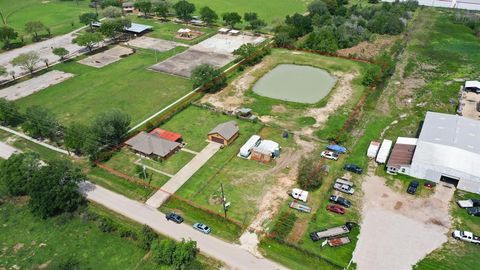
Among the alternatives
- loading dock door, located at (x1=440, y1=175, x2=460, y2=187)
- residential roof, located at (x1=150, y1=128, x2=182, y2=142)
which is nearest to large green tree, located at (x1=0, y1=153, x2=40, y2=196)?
residential roof, located at (x1=150, y1=128, x2=182, y2=142)

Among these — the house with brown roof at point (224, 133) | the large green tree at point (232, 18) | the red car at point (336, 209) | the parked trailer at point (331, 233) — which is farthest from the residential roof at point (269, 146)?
the large green tree at point (232, 18)

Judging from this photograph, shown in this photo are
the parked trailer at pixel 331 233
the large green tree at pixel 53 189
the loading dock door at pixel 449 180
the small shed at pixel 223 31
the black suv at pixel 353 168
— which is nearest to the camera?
the parked trailer at pixel 331 233

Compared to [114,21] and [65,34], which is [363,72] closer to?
[114,21]

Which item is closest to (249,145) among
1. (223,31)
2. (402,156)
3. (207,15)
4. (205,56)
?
(402,156)

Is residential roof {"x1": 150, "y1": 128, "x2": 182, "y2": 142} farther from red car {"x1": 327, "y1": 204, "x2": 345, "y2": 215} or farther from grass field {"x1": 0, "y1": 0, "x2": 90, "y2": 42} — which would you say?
grass field {"x1": 0, "y1": 0, "x2": 90, "y2": 42}

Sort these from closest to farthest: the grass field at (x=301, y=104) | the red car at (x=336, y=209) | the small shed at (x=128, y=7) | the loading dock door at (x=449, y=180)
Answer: the red car at (x=336, y=209), the loading dock door at (x=449, y=180), the grass field at (x=301, y=104), the small shed at (x=128, y=7)

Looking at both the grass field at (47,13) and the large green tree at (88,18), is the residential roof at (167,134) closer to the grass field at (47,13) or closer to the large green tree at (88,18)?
the large green tree at (88,18)
